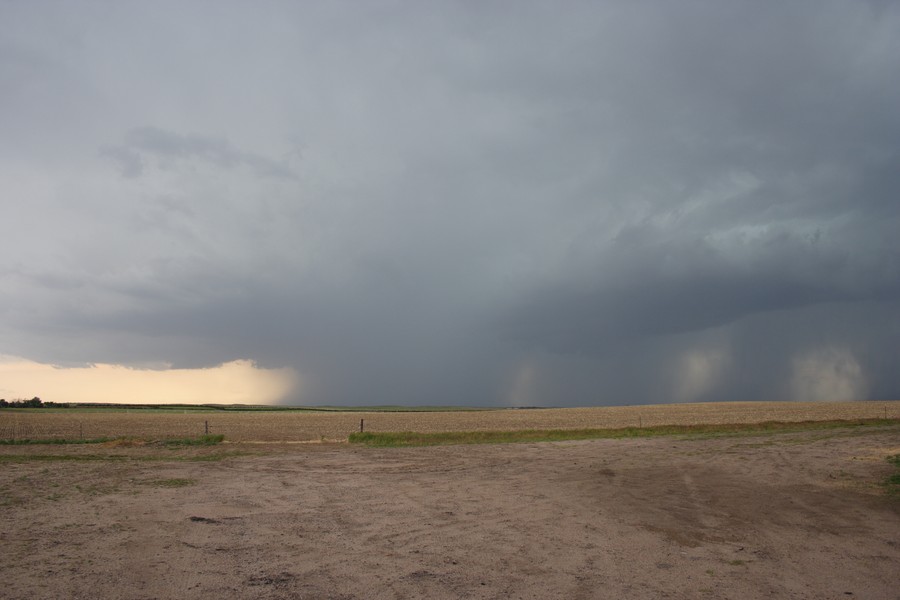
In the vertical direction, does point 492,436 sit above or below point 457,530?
below

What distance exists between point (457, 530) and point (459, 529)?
9 cm

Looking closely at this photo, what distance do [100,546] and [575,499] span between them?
10.5 m

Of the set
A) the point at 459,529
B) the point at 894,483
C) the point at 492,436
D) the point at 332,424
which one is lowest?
the point at 332,424

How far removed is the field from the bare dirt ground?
5cm

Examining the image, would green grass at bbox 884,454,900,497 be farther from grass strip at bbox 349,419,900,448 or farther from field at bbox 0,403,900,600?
grass strip at bbox 349,419,900,448

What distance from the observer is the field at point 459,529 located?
324 inches

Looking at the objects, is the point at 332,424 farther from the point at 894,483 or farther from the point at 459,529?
A: the point at 894,483

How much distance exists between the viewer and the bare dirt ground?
8.24 m

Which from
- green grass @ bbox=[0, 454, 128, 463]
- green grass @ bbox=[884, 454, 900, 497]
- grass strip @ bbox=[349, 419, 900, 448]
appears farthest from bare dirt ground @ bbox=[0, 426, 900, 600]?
grass strip @ bbox=[349, 419, 900, 448]

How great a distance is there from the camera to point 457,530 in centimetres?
1145

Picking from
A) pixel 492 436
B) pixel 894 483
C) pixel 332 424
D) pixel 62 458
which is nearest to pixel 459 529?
pixel 894 483

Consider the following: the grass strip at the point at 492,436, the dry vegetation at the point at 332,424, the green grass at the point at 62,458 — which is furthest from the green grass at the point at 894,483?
the dry vegetation at the point at 332,424

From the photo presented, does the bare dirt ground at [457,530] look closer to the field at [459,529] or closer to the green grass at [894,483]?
the field at [459,529]

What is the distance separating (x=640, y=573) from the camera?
28.6 feet
